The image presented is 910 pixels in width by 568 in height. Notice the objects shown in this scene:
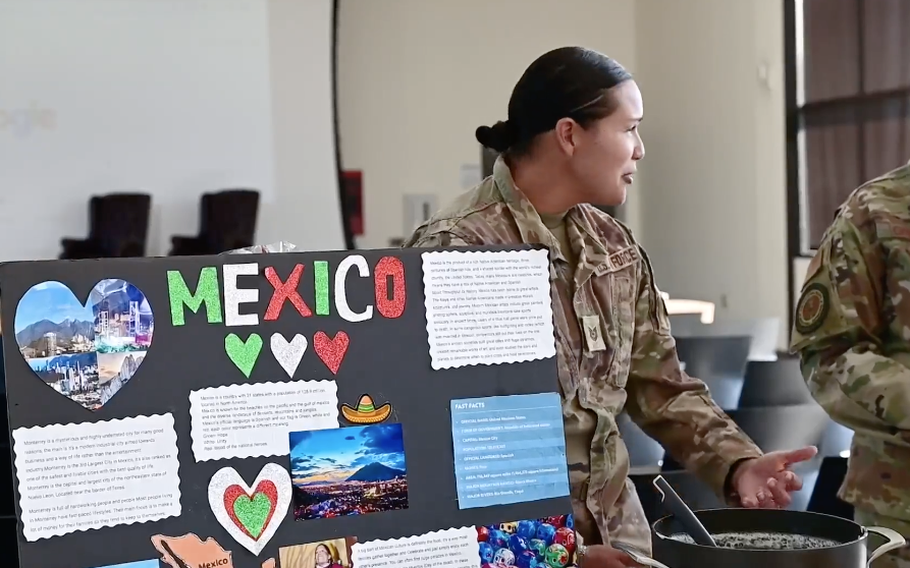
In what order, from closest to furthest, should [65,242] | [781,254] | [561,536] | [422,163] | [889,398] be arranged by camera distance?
[561,536], [889,398], [65,242], [781,254], [422,163]

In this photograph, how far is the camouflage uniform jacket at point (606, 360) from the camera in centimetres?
132

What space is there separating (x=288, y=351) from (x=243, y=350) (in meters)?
0.04

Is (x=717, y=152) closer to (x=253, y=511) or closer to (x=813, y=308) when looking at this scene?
(x=813, y=308)

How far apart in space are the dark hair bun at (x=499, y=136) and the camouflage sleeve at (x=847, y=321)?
456 millimetres

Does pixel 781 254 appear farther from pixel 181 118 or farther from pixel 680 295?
pixel 181 118

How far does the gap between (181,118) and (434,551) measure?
4894mm

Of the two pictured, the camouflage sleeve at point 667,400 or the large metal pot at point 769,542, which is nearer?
the large metal pot at point 769,542

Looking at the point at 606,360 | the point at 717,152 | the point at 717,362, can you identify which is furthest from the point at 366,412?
the point at 717,152

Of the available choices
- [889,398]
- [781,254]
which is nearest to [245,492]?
[889,398]

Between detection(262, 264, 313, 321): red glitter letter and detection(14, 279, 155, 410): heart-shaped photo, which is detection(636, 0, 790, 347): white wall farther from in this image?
detection(14, 279, 155, 410): heart-shaped photo

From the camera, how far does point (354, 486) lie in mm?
944

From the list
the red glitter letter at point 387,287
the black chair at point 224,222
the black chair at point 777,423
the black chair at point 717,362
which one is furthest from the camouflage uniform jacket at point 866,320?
the black chair at point 224,222

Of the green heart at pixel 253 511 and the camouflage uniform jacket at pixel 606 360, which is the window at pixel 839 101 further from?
the green heart at pixel 253 511

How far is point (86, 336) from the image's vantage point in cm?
89
